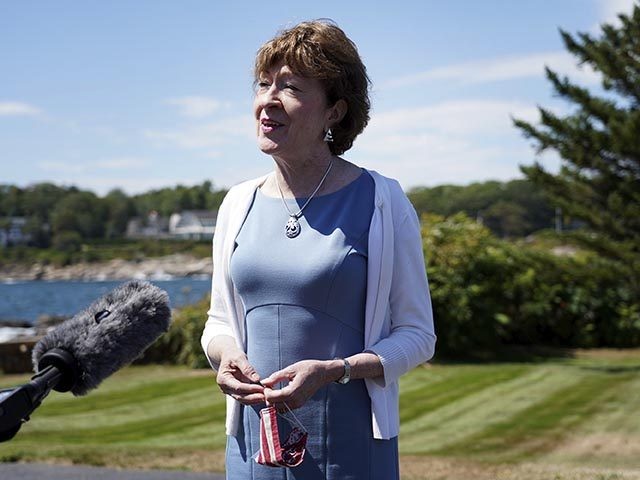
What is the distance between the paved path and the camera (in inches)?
297

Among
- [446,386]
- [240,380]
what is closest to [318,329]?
[240,380]

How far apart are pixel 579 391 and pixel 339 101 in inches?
496

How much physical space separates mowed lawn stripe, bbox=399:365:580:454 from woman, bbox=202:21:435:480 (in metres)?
7.19

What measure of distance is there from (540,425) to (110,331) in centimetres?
1029

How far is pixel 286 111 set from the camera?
2.82 meters

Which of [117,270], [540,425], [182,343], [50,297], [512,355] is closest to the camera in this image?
[540,425]

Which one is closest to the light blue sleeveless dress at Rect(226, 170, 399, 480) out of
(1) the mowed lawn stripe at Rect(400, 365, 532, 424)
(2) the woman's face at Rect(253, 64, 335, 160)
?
(2) the woman's face at Rect(253, 64, 335, 160)

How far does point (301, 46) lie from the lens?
9.21 feet

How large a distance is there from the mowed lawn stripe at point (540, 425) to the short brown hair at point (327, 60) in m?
6.85

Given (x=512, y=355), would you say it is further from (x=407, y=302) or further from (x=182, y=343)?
(x=407, y=302)

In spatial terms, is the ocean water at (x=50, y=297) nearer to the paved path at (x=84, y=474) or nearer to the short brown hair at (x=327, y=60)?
the paved path at (x=84, y=474)

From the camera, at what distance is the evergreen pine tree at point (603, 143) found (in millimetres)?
20188

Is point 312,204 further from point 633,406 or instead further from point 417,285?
point 633,406

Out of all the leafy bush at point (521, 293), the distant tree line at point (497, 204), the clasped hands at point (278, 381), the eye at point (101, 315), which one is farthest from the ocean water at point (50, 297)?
the eye at point (101, 315)
